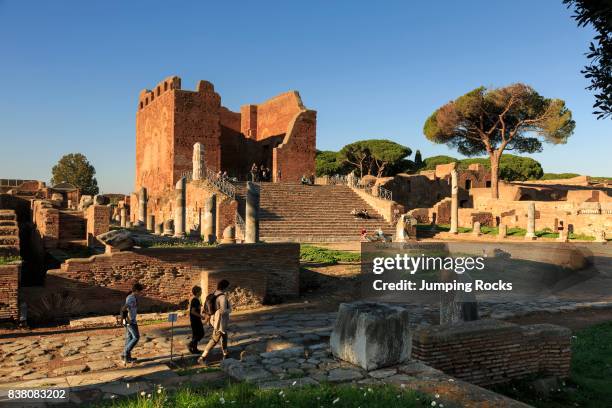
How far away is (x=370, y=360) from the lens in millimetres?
5020

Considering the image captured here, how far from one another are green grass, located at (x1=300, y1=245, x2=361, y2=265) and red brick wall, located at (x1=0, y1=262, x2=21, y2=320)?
808 cm

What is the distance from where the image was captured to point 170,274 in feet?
36.2

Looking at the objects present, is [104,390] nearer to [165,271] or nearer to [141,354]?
[141,354]

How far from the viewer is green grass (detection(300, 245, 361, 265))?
15472 mm

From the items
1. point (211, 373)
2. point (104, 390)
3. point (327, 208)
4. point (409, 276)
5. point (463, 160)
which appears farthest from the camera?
point (463, 160)

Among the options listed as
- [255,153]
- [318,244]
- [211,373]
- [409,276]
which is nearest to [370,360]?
[211,373]

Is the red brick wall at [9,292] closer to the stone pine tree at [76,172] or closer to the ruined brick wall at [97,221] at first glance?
the ruined brick wall at [97,221]

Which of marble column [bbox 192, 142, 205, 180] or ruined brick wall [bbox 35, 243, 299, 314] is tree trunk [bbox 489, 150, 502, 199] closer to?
marble column [bbox 192, 142, 205, 180]

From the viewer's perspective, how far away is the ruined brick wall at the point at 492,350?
19.1ft

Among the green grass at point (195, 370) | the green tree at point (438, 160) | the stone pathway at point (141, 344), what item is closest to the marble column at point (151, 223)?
the stone pathway at point (141, 344)

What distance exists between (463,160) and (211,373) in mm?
65973

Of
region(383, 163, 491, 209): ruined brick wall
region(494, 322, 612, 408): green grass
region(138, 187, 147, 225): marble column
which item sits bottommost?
region(494, 322, 612, 408): green grass

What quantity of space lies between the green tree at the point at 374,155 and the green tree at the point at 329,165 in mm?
1263

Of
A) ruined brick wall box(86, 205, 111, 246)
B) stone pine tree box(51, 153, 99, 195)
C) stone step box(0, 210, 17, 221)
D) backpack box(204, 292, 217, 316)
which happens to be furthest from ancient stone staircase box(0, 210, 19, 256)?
stone pine tree box(51, 153, 99, 195)
